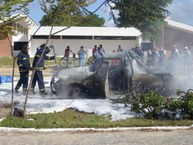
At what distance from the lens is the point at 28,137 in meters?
7.36

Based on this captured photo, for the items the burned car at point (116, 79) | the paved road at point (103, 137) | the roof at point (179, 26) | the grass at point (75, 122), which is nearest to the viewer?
the paved road at point (103, 137)

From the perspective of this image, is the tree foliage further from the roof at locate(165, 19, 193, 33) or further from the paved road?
the roof at locate(165, 19, 193, 33)

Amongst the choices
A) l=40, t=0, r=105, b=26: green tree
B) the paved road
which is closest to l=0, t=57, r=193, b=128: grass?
the paved road

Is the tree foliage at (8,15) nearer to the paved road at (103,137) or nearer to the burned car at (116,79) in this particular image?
the paved road at (103,137)

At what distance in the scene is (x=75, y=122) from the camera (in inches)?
324

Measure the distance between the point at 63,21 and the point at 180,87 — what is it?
4.83 meters

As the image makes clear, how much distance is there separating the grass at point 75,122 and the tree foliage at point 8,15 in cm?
171

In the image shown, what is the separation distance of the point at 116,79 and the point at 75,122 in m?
4.15

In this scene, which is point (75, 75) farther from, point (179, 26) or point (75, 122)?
point (179, 26)

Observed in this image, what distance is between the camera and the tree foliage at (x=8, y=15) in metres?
7.37

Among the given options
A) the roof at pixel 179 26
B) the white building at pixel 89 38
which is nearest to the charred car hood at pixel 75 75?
the white building at pixel 89 38

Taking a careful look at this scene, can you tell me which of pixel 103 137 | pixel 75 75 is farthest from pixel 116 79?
pixel 103 137

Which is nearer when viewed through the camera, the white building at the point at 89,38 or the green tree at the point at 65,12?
the green tree at the point at 65,12

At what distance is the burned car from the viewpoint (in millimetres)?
11719
